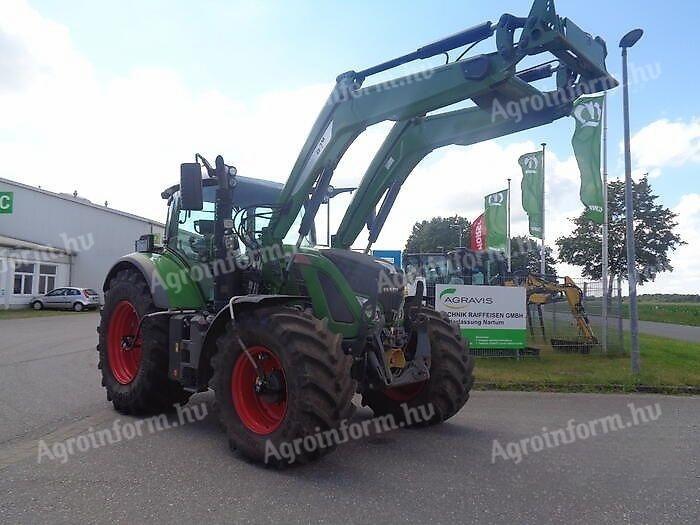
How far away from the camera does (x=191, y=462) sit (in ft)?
17.4

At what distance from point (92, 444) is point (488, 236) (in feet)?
58.5

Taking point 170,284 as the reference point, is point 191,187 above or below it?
above

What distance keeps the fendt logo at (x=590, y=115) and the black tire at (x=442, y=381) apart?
29.6ft

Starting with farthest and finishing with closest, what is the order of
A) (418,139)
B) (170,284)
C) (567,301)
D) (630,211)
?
(567,301)
(630,211)
(170,284)
(418,139)

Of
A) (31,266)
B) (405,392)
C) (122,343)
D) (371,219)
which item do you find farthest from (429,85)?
(31,266)

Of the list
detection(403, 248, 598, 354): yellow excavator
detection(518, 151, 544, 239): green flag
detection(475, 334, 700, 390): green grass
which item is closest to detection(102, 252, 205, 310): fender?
detection(403, 248, 598, 354): yellow excavator

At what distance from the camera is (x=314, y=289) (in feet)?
19.4

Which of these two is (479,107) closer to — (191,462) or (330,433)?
(330,433)

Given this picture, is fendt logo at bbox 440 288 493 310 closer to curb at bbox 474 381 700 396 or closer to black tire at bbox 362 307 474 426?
curb at bbox 474 381 700 396

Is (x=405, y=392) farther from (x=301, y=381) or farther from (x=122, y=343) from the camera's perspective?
(x=122, y=343)

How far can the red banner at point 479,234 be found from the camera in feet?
73.1

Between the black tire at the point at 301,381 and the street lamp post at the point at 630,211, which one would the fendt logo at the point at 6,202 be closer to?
the street lamp post at the point at 630,211

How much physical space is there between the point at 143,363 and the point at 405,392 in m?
3.06

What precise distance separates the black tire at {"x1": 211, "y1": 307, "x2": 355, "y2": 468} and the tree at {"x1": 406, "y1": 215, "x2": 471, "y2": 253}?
3075 inches
